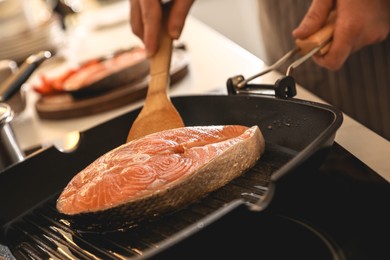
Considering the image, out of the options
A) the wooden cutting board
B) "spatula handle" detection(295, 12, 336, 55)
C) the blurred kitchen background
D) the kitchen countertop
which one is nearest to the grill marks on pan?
the kitchen countertop

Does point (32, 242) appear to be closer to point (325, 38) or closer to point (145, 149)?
point (145, 149)

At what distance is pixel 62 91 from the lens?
98.7 inches

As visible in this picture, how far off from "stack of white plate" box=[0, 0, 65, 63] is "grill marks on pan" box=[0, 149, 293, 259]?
1.87m

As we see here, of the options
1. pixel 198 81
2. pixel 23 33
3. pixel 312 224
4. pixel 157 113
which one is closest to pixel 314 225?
pixel 312 224

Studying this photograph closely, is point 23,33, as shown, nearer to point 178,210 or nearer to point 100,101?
point 100,101

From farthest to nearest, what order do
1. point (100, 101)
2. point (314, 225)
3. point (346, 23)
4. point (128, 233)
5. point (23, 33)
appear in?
point (23, 33) → point (100, 101) → point (346, 23) → point (128, 233) → point (314, 225)

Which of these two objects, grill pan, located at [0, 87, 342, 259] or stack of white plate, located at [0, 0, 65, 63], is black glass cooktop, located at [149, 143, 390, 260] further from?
stack of white plate, located at [0, 0, 65, 63]

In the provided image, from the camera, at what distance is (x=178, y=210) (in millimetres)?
1232

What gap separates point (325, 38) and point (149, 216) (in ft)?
2.16

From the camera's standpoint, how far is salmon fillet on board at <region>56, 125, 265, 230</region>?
1217 millimetres

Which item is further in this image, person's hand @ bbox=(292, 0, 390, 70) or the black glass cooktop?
person's hand @ bbox=(292, 0, 390, 70)

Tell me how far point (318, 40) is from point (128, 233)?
2.23 ft

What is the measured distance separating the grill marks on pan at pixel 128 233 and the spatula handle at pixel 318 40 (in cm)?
33

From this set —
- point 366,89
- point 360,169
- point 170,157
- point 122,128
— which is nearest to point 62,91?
point 122,128
